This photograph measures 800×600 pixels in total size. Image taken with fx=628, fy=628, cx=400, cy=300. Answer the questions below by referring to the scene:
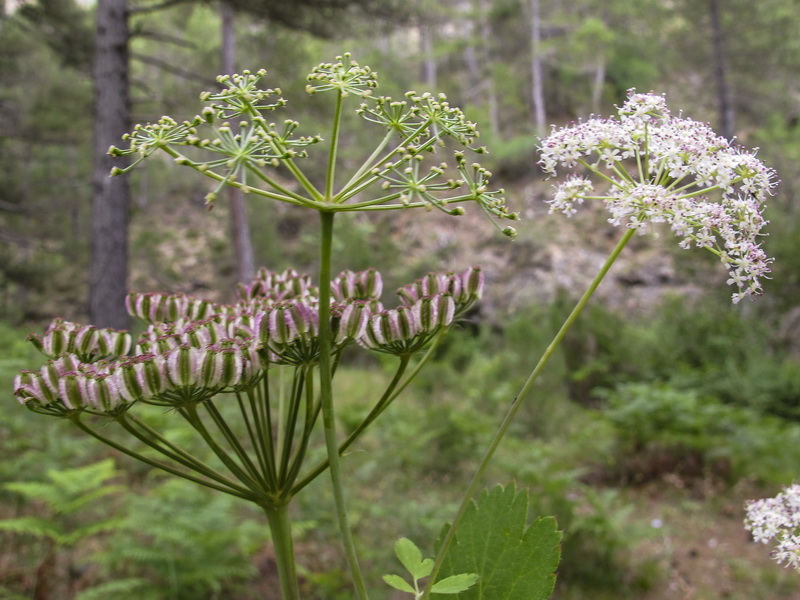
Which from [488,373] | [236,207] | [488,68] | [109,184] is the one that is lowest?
[488,373]

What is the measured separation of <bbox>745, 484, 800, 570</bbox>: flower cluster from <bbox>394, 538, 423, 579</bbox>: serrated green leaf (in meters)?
0.60

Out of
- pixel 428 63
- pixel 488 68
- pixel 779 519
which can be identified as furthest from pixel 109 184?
pixel 428 63

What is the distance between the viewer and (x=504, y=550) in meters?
1.03

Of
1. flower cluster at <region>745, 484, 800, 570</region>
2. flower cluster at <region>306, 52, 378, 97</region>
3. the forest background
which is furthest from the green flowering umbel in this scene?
flower cluster at <region>745, 484, 800, 570</region>

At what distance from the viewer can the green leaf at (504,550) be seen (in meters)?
0.97

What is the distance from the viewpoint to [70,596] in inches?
168

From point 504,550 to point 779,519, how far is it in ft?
1.70

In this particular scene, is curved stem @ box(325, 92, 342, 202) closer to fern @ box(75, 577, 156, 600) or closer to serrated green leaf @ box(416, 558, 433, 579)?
serrated green leaf @ box(416, 558, 433, 579)

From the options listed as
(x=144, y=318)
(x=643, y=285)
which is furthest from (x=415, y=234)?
(x=144, y=318)

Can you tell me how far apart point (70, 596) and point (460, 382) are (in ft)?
23.7

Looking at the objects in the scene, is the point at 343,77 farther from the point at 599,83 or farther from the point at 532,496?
the point at 599,83

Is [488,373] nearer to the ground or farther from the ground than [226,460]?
nearer to the ground

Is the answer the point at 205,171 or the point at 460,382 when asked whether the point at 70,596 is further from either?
the point at 460,382

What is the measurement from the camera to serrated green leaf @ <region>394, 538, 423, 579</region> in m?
1.01
